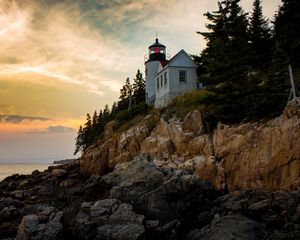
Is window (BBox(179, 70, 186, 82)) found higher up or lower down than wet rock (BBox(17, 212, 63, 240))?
higher up

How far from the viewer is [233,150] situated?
21344 mm

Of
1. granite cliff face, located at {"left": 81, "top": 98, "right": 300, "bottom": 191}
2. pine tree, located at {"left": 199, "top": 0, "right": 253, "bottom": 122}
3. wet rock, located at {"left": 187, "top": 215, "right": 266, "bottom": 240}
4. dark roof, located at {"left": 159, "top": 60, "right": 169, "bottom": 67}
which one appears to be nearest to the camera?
wet rock, located at {"left": 187, "top": 215, "right": 266, "bottom": 240}

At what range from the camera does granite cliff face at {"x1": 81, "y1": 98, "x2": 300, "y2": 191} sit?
18062mm

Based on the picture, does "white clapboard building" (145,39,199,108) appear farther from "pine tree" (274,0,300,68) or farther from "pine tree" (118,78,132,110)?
"pine tree" (118,78,132,110)

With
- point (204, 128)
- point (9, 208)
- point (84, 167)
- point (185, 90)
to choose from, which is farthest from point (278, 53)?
point (84, 167)

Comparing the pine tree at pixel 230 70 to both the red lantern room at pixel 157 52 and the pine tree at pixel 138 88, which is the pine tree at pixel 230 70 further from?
the pine tree at pixel 138 88

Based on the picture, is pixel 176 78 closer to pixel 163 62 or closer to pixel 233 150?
pixel 163 62

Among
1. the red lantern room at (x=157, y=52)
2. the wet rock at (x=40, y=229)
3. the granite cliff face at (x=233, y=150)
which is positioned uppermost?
the red lantern room at (x=157, y=52)

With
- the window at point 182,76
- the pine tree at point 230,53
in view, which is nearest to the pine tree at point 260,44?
the pine tree at point 230,53

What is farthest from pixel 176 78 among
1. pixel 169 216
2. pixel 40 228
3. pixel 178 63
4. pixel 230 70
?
pixel 40 228

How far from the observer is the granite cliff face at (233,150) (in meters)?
18.1

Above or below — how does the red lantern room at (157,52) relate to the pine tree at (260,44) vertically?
above

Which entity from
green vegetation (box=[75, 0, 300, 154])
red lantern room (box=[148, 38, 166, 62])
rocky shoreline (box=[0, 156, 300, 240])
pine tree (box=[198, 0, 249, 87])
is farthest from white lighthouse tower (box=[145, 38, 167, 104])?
rocky shoreline (box=[0, 156, 300, 240])

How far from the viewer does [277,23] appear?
33844 millimetres
